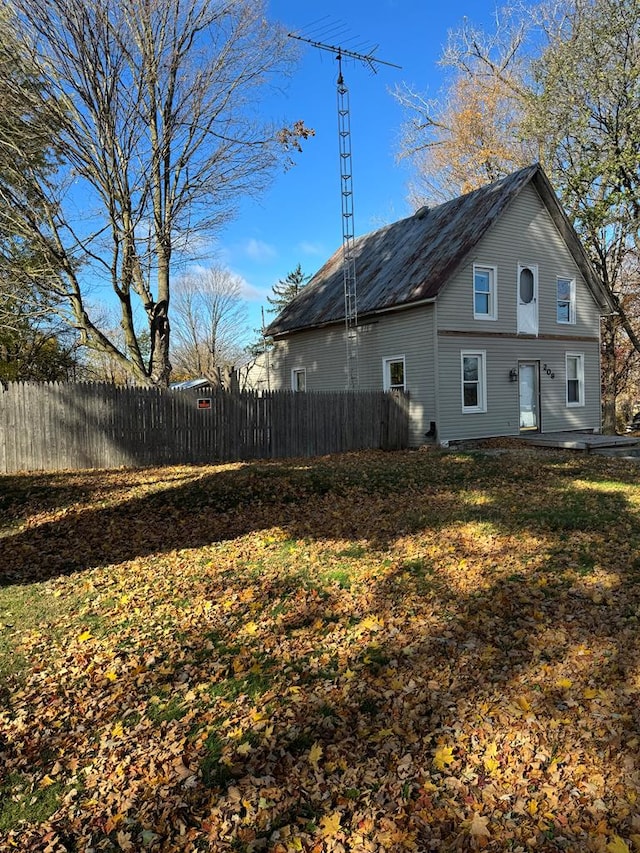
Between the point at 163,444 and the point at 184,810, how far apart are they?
10.2 metres

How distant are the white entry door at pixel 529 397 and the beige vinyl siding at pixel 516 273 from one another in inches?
47.6

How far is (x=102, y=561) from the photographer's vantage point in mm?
6199

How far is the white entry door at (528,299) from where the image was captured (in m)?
16.8

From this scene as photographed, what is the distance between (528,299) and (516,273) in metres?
0.96

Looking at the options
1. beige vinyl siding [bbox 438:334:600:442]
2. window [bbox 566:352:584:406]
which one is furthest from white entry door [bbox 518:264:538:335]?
window [bbox 566:352:584:406]

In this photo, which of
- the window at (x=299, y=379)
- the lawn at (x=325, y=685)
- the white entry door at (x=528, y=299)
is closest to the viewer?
the lawn at (x=325, y=685)

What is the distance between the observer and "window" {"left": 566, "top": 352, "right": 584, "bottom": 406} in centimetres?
1842

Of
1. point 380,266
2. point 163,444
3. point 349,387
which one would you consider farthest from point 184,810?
point 380,266

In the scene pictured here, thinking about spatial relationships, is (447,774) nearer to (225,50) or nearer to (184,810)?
(184,810)

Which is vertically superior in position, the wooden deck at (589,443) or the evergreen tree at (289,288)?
the evergreen tree at (289,288)

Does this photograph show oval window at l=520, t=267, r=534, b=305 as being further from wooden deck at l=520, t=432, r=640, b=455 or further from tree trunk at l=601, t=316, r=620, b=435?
tree trunk at l=601, t=316, r=620, b=435

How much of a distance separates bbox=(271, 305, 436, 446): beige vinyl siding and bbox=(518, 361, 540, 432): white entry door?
3612 mm

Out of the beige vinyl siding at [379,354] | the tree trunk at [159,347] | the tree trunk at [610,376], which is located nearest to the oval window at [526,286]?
the beige vinyl siding at [379,354]

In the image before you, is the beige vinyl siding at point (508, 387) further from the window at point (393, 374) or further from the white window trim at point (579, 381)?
the window at point (393, 374)
